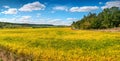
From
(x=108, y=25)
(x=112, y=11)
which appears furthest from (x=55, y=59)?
(x=112, y=11)

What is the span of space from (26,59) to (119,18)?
90.0 m

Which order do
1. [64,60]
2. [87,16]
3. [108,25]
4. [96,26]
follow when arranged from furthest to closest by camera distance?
1. [87,16]
2. [96,26]
3. [108,25]
4. [64,60]

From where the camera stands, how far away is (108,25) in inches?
3900

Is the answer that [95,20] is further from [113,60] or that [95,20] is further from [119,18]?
[113,60]

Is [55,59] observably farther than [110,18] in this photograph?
No

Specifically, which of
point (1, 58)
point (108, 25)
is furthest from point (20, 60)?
point (108, 25)

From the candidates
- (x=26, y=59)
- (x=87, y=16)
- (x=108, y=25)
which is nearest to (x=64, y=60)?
(x=26, y=59)

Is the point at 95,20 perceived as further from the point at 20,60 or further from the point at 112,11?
the point at 20,60

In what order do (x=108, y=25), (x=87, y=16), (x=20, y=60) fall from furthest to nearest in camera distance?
1. (x=87, y=16)
2. (x=108, y=25)
3. (x=20, y=60)

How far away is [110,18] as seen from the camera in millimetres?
101875

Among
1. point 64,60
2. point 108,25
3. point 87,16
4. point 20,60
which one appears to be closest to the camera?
point 20,60

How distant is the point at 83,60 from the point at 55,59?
5.61 feet

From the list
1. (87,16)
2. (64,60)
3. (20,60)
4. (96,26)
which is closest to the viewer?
(20,60)

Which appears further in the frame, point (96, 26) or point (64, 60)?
point (96, 26)
